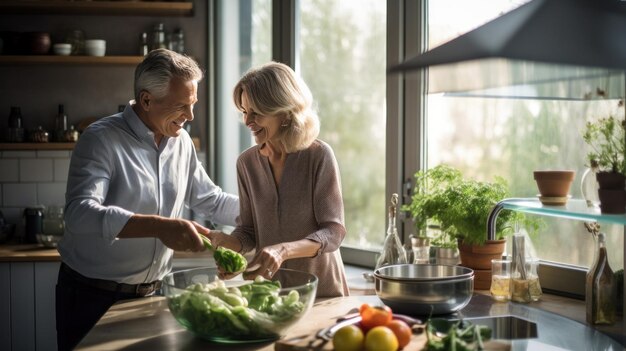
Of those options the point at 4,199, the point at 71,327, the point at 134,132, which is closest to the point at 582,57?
the point at 134,132

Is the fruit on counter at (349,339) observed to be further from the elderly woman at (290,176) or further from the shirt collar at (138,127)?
the shirt collar at (138,127)

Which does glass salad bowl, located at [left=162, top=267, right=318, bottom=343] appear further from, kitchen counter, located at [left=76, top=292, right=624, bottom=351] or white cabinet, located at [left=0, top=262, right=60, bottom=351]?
white cabinet, located at [left=0, top=262, right=60, bottom=351]

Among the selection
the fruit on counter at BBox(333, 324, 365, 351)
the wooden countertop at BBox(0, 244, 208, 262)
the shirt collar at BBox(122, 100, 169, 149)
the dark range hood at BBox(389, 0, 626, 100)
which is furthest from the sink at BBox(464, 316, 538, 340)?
the wooden countertop at BBox(0, 244, 208, 262)

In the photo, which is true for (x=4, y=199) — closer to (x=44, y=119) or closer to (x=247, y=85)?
(x=44, y=119)

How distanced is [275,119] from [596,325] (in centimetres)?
120

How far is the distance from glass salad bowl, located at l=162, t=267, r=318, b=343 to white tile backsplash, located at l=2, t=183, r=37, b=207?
9.16ft

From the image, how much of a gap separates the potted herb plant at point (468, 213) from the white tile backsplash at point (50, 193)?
2.44 meters

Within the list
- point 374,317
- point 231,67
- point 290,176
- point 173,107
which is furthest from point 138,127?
point 231,67

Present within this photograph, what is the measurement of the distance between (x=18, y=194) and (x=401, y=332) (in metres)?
3.32

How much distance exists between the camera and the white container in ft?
14.3

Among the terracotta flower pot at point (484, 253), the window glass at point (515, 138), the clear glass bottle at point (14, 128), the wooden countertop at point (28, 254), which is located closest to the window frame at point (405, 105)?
the window glass at point (515, 138)

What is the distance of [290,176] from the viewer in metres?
2.63

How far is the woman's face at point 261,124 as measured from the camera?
2.61 m

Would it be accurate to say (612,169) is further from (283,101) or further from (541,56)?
(283,101)
